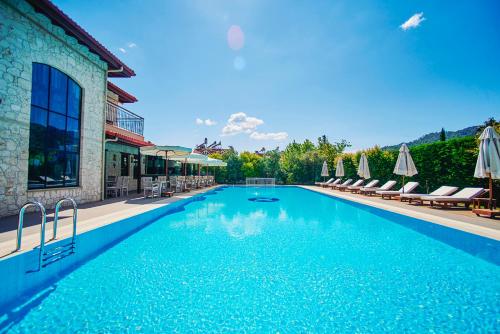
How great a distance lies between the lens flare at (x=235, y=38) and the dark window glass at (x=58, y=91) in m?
8.71

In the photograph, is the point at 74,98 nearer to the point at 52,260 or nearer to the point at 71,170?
the point at 71,170

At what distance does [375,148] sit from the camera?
17031 millimetres

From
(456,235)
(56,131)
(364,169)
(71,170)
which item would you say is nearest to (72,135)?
(56,131)

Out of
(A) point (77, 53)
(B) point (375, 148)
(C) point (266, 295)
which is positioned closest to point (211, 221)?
(C) point (266, 295)

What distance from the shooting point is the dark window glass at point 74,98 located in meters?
8.30

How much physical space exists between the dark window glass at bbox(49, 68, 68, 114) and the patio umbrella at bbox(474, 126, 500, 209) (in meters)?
13.8

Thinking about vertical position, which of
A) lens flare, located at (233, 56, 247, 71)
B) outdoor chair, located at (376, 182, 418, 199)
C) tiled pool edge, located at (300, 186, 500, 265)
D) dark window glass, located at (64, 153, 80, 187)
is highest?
lens flare, located at (233, 56, 247, 71)

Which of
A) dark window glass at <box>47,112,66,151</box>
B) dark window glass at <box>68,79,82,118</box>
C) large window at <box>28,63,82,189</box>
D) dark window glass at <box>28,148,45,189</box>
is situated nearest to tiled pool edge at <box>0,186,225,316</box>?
dark window glass at <box>28,148,45,189</box>

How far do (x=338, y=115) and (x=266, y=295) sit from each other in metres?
22.2

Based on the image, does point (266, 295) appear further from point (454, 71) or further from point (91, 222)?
point (454, 71)

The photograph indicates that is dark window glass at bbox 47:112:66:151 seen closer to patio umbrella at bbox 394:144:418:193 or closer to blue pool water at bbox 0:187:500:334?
blue pool water at bbox 0:187:500:334

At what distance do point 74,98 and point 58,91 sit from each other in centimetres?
76

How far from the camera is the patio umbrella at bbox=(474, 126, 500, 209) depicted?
6.91 metres

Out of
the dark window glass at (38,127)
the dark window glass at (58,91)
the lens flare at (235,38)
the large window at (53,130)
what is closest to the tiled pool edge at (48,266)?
the large window at (53,130)
